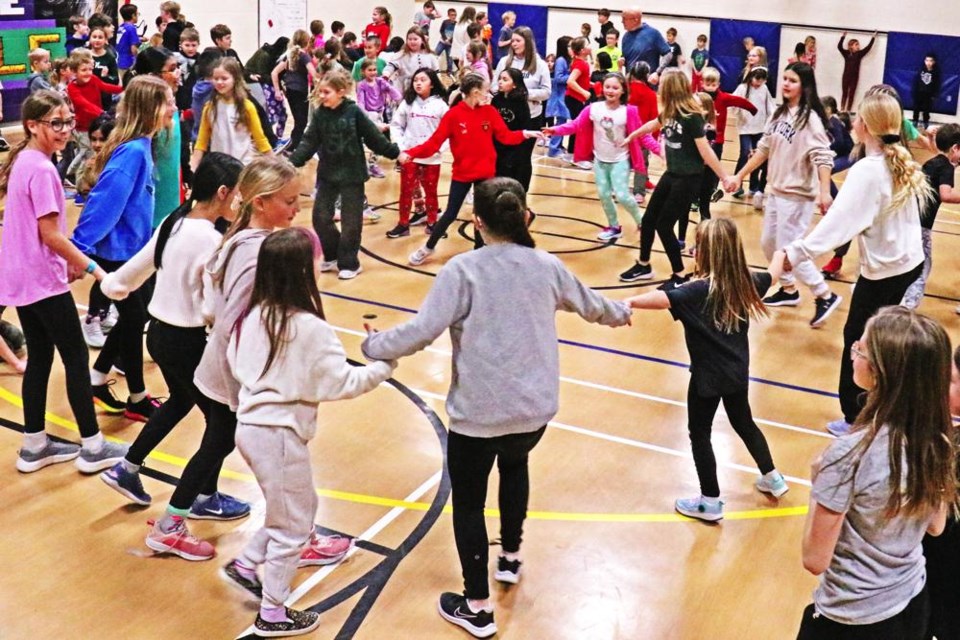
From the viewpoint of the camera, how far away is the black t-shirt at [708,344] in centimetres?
447

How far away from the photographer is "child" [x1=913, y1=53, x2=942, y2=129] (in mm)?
19266

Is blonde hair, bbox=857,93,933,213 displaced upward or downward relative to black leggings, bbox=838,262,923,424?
upward

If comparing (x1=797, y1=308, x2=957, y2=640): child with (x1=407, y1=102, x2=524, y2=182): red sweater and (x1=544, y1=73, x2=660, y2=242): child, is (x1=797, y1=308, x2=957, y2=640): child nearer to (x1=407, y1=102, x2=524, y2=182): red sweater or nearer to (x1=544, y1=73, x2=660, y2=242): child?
(x1=407, y1=102, x2=524, y2=182): red sweater

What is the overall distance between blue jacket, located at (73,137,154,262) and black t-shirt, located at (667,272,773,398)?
9.21 feet

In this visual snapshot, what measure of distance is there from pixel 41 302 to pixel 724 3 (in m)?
19.6

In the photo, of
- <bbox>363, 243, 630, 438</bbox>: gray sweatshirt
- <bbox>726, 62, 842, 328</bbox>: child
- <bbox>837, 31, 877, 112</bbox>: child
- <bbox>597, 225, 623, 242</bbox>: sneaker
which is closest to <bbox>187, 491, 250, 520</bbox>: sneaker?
<bbox>363, 243, 630, 438</bbox>: gray sweatshirt

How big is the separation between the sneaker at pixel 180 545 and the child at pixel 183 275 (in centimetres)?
51

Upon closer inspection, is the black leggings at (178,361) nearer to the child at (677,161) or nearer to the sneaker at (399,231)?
the child at (677,161)

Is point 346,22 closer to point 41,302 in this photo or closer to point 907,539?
point 41,302

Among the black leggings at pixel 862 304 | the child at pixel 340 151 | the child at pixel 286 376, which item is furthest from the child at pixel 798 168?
the child at pixel 286 376

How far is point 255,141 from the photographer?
8000 mm

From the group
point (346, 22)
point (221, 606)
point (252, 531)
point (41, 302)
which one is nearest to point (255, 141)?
point (41, 302)

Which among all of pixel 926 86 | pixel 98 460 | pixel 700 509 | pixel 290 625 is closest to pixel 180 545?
pixel 290 625

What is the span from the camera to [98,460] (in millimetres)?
5004
